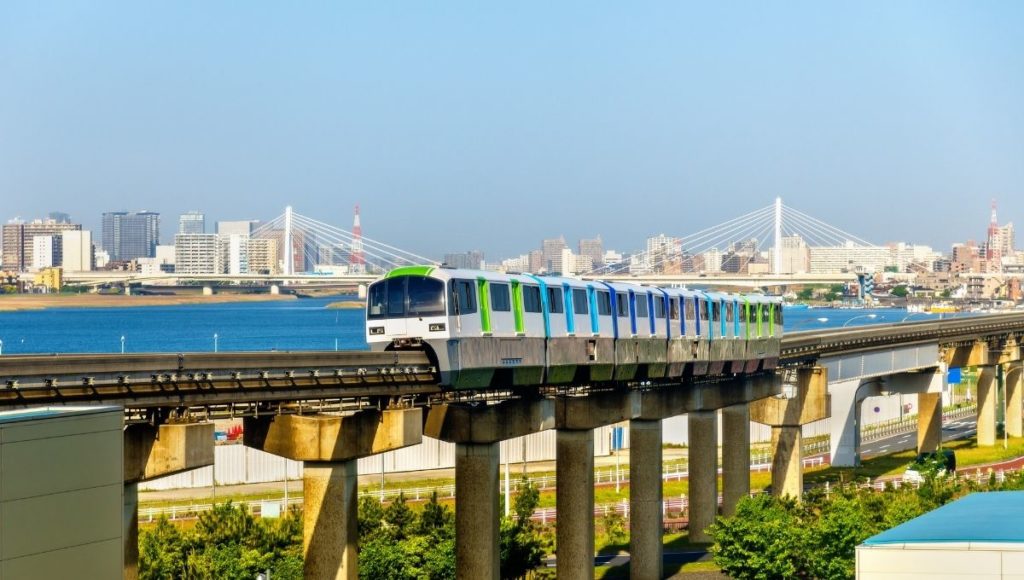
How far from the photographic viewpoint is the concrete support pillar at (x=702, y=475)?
64875mm

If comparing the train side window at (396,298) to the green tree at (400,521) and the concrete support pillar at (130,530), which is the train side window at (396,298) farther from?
the green tree at (400,521)

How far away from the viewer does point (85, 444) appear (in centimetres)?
2773

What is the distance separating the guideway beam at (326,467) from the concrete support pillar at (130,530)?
5.17 meters

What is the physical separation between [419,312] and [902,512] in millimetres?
21706

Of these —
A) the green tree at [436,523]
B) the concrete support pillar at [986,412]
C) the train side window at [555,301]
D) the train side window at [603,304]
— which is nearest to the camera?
the train side window at [555,301]

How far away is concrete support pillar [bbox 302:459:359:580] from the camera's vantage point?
127 feet

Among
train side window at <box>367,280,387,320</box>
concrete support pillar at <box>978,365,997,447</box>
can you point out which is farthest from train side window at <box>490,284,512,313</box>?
concrete support pillar at <box>978,365,997,447</box>

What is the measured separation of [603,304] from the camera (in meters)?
52.5

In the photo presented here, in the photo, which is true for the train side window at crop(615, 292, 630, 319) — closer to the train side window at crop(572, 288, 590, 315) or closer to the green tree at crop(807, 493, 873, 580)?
the train side window at crop(572, 288, 590, 315)

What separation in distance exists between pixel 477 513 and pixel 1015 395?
83.2m

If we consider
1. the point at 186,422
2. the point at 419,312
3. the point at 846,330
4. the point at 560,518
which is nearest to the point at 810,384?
the point at 846,330

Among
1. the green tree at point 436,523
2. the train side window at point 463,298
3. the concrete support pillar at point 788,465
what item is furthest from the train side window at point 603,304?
the concrete support pillar at point 788,465

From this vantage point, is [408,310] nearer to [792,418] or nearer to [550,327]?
[550,327]

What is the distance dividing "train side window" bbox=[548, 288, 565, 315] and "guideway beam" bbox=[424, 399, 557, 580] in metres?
4.17
